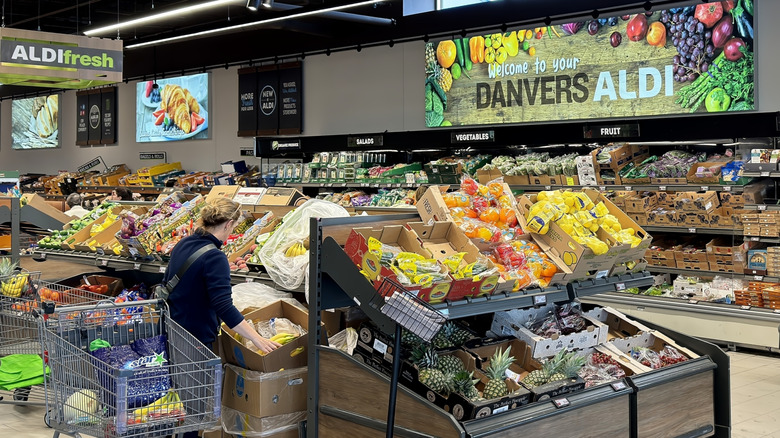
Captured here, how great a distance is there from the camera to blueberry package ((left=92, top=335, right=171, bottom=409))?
3.15m

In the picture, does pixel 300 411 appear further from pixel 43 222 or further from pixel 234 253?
pixel 43 222

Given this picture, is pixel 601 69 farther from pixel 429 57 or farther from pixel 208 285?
pixel 208 285

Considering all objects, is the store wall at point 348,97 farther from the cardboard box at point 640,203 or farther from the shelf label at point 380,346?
the shelf label at point 380,346

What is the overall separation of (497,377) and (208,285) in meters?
1.45

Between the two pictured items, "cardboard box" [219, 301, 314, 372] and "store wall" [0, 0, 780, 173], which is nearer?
"cardboard box" [219, 301, 314, 372]

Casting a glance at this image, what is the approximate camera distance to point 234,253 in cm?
512

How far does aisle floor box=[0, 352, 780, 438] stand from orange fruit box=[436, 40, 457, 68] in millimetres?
5249

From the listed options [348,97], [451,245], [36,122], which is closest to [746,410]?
[451,245]

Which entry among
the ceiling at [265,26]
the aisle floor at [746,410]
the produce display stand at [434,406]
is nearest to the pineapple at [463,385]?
the produce display stand at [434,406]

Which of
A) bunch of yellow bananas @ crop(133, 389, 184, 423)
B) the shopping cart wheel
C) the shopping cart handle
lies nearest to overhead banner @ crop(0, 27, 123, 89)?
the shopping cart wheel

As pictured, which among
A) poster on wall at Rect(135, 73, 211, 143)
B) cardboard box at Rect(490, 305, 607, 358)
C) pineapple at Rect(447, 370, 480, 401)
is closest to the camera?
pineapple at Rect(447, 370, 480, 401)

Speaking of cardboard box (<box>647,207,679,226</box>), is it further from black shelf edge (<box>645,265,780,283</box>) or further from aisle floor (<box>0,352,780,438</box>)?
aisle floor (<box>0,352,780,438</box>)

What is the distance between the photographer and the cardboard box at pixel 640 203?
7727mm

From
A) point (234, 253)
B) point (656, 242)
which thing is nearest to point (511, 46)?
point (656, 242)
